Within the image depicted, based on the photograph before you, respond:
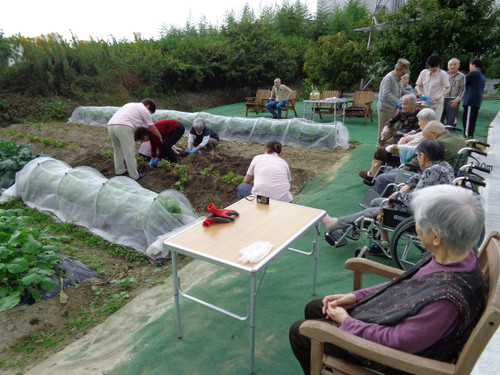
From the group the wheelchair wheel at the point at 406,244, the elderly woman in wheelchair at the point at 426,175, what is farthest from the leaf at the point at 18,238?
the wheelchair wheel at the point at 406,244

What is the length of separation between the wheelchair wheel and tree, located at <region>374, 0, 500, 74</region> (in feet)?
25.0

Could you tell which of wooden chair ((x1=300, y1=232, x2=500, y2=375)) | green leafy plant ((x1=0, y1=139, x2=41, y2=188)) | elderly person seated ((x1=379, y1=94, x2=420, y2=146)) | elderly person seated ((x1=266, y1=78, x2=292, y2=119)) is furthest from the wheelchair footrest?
elderly person seated ((x1=266, y1=78, x2=292, y2=119))

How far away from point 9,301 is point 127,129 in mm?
3186

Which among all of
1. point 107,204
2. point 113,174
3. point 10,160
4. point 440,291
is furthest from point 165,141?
point 440,291

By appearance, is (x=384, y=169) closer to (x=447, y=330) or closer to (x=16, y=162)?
(x=447, y=330)

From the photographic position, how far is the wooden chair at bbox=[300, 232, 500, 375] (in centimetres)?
112

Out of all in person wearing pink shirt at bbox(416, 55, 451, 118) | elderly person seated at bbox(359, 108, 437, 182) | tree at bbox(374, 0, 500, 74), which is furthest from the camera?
tree at bbox(374, 0, 500, 74)

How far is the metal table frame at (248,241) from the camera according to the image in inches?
75.9

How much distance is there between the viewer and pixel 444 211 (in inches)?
50.9

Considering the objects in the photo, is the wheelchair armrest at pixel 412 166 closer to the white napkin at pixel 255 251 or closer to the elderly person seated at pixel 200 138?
the white napkin at pixel 255 251

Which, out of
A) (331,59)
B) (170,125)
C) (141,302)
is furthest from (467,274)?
(331,59)

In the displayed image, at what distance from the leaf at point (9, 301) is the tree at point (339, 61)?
36.7ft

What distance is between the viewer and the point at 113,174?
579cm

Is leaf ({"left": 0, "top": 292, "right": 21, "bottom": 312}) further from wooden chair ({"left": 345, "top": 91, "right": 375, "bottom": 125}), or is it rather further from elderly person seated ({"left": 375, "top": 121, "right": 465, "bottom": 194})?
wooden chair ({"left": 345, "top": 91, "right": 375, "bottom": 125})
